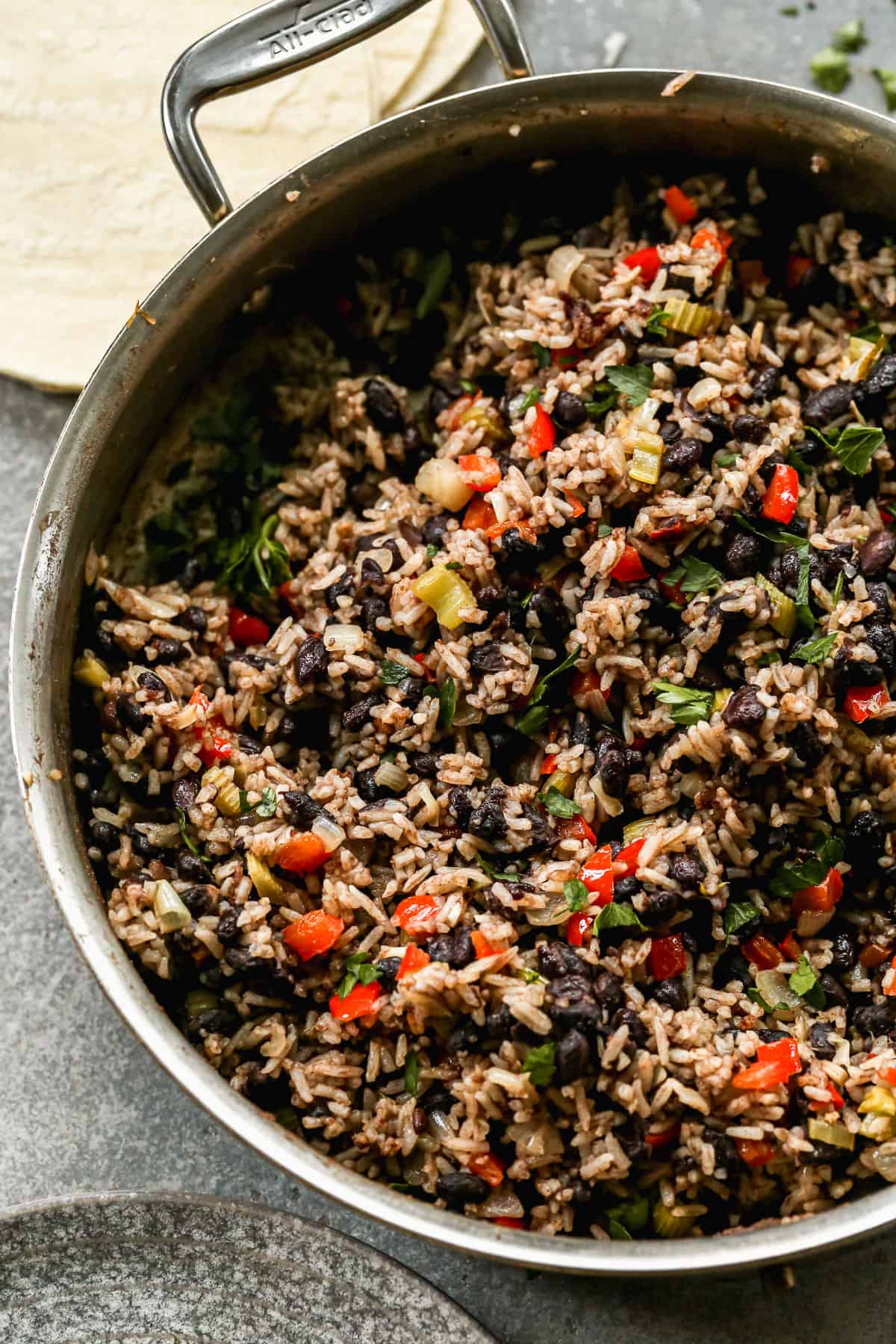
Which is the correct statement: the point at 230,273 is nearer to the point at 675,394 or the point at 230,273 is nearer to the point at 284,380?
the point at 284,380

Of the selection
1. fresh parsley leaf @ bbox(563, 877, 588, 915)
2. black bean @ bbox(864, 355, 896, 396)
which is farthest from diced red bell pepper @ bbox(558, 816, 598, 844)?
black bean @ bbox(864, 355, 896, 396)

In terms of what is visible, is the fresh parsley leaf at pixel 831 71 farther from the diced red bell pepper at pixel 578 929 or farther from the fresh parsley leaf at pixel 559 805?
the diced red bell pepper at pixel 578 929

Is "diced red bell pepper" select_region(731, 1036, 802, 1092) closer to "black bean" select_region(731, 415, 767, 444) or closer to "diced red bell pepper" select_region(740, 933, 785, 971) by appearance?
"diced red bell pepper" select_region(740, 933, 785, 971)

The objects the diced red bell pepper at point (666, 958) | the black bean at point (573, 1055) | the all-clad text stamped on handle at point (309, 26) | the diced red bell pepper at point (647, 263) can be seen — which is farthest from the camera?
the diced red bell pepper at point (647, 263)

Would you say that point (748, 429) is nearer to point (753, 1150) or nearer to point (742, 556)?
point (742, 556)

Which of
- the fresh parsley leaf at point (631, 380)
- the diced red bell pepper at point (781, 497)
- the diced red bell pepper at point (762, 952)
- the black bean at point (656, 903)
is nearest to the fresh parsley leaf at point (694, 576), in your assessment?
the diced red bell pepper at point (781, 497)
